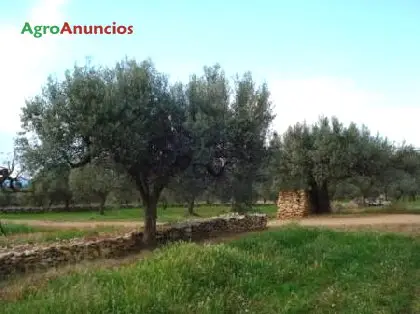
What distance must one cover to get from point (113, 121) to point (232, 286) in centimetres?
779

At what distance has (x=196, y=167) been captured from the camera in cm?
1867

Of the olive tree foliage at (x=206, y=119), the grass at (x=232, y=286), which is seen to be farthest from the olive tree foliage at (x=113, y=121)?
the grass at (x=232, y=286)

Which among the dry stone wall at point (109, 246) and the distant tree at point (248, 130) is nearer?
the dry stone wall at point (109, 246)

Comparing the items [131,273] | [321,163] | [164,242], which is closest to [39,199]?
[321,163]

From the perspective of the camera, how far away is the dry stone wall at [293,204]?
112 ft

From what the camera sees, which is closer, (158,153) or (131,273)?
(131,273)

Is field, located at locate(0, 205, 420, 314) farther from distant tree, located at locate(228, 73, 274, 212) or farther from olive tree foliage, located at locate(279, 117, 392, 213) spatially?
olive tree foliage, located at locate(279, 117, 392, 213)

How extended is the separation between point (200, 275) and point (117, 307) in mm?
2643

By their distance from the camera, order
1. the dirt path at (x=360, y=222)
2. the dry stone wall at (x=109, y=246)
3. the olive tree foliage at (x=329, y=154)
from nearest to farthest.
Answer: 1. the dry stone wall at (x=109, y=246)
2. the dirt path at (x=360, y=222)
3. the olive tree foliage at (x=329, y=154)

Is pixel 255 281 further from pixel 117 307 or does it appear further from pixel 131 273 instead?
pixel 117 307

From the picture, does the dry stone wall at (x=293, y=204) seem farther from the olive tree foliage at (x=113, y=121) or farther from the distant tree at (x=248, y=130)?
the olive tree foliage at (x=113, y=121)

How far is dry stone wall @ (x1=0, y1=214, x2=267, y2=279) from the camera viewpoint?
13234 millimetres

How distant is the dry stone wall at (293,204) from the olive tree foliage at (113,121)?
1744cm

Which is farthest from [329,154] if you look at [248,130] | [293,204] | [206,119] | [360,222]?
[206,119]
